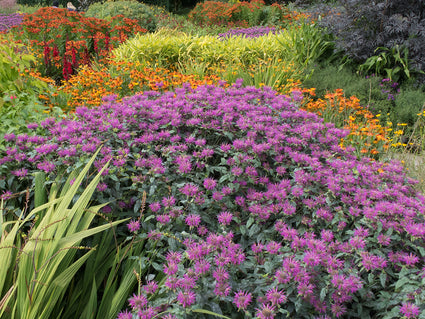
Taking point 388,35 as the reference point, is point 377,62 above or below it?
below

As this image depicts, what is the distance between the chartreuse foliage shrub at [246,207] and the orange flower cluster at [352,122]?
1322mm

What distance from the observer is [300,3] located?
29.1ft

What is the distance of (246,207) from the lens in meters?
1.96

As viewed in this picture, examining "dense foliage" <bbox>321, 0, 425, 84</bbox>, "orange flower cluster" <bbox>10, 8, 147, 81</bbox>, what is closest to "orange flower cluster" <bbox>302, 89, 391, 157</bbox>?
"dense foliage" <bbox>321, 0, 425, 84</bbox>

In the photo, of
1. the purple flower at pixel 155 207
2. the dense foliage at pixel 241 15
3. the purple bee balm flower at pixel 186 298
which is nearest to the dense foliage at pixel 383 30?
the purple flower at pixel 155 207

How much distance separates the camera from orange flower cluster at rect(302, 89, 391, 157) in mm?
3738

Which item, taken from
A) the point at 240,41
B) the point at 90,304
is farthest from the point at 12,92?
the point at 240,41

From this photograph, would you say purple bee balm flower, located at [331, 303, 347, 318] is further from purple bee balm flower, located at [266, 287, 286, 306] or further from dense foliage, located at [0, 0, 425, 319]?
purple bee balm flower, located at [266, 287, 286, 306]

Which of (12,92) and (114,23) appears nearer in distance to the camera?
(12,92)

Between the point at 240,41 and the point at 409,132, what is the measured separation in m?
3.22

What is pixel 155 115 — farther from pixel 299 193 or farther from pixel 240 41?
pixel 240 41

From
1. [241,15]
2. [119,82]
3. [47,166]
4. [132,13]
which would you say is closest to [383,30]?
[119,82]

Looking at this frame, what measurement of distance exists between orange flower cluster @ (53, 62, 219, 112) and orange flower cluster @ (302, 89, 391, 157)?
1.38 metres

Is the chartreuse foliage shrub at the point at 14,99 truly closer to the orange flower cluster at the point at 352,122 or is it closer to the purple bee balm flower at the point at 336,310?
the purple bee balm flower at the point at 336,310
